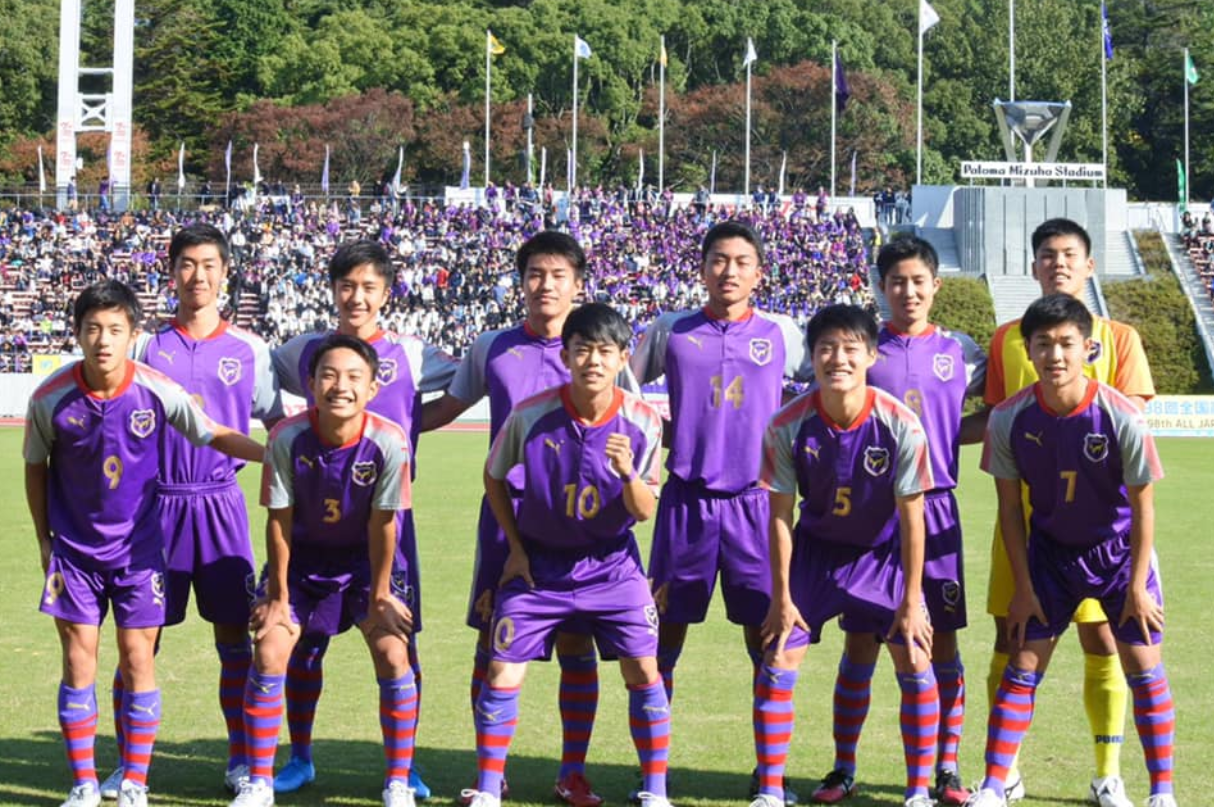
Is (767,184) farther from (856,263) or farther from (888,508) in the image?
(888,508)

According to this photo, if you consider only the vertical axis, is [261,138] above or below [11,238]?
above

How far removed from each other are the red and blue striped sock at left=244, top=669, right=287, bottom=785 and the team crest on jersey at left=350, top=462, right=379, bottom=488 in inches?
34.0

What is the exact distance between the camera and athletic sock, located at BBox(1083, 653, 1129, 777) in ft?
23.5

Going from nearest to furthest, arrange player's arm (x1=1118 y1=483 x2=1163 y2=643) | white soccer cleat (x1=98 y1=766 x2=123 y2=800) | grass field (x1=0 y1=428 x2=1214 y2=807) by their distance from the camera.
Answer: player's arm (x1=1118 y1=483 x2=1163 y2=643) < white soccer cleat (x1=98 y1=766 x2=123 y2=800) < grass field (x1=0 y1=428 x2=1214 y2=807)

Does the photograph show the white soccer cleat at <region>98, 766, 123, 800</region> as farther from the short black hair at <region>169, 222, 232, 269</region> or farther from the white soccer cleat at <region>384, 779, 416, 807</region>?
the short black hair at <region>169, 222, 232, 269</region>

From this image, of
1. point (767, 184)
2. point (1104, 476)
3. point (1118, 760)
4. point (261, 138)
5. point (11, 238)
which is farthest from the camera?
point (767, 184)

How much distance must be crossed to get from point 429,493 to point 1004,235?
30.0 metres

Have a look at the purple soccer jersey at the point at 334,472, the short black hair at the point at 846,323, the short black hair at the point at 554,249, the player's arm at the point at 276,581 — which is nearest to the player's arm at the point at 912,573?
the short black hair at the point at 846,323

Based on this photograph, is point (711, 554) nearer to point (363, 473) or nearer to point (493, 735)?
point (493, 735)

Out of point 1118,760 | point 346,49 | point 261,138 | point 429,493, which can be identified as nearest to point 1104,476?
point 1118,760

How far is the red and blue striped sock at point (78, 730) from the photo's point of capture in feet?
22.4

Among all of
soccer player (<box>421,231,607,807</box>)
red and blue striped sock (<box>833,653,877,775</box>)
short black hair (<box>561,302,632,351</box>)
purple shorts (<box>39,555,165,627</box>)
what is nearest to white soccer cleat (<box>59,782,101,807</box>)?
purple shorts (<box>39,555,165,627</box>)

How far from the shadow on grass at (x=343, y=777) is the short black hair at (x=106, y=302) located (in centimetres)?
198

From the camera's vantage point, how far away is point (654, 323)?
772 cm
